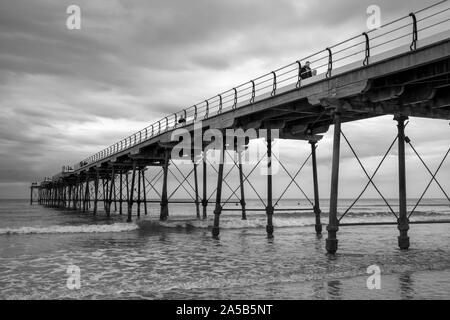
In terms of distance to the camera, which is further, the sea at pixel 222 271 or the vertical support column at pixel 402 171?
the vertical support column at pixel 402 171

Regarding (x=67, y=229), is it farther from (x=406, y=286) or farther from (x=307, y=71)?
(x=406, y=286)

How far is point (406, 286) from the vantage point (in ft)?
28.1

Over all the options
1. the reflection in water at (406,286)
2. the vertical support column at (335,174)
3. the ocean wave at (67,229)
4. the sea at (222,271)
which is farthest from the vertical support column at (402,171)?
the ocean wave at (67,229)

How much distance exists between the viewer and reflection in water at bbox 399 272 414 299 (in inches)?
305

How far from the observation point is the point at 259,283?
9.09 metres

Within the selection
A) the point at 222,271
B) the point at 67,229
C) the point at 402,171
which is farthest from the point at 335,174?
the point at 67,229

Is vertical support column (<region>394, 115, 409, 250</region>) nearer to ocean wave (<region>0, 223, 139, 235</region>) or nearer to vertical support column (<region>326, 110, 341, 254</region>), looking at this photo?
A: vertical support column (<region>326, 110, 341, 254</region>)

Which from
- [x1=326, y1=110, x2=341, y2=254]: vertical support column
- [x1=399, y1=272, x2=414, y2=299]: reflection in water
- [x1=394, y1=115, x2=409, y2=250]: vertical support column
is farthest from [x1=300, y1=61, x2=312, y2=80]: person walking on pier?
[x1=399, y1=272, x2=414, y2=299]: reflection in water

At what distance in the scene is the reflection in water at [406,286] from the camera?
775 cm

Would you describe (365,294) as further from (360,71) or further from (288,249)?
(288,249)

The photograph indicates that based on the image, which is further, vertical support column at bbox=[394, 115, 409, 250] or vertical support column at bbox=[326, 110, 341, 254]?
vertical support column at bbox=[394, 115, 409, 250]

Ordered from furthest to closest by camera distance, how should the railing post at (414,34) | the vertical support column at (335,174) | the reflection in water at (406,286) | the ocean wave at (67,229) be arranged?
the ocean wave at (67,229) → the vertical support column at (335,174) → the railing post at (414,34) → the reflection in water at (406,286)

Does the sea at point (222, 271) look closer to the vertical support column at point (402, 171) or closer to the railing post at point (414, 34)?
the vertical support column at point (402, 171)
